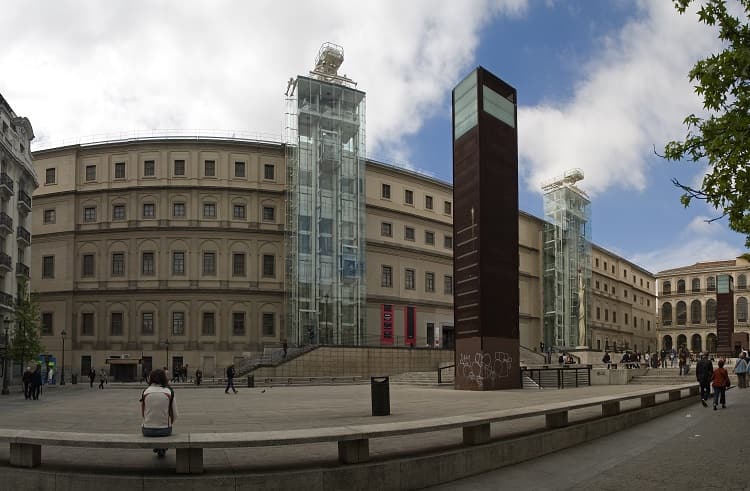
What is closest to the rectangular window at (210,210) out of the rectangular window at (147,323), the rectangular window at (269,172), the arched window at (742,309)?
the rectangular window at (269,172)

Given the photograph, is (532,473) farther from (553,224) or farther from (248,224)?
(553,224)

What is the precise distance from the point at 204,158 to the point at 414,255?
20.9 meters

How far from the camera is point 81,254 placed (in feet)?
180

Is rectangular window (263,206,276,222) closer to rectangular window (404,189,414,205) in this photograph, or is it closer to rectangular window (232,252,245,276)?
rectangular window (232,252,245,276)

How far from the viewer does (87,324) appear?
177 ft

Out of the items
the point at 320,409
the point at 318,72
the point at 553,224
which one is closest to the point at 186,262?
the point at 318,72

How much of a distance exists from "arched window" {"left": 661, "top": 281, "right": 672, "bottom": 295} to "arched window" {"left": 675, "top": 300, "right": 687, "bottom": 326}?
112 inches

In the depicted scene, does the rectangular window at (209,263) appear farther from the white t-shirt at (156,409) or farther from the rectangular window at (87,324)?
the white t-shirt at (156,409)

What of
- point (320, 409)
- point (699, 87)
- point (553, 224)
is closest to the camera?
point (699, 87)

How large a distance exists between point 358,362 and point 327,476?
42744 millimetres

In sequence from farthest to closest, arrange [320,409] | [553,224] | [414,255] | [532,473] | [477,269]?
1. [553,224]
2. [414,255]
3. [477,269]
4. [320,409]
5. [532,473]

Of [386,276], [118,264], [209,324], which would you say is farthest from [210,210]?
[386,276]

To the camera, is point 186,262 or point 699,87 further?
point 186,262

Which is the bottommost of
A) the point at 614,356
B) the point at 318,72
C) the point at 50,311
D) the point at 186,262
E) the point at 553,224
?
the point at 614,356
